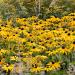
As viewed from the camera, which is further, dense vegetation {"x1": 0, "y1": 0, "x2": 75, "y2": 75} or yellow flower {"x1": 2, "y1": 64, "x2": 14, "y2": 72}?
dense vegetation {"x1": 0, "y1": 0, "x2": 75, "y2": 75}

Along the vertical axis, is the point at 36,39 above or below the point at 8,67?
above

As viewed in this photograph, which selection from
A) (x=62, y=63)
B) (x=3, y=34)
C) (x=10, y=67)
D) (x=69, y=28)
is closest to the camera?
(x=10, y=67)

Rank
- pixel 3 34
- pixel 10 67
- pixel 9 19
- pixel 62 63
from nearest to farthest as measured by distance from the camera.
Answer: pixel 10 67
pixel 62 63
pixel 3 34
pixel 9 19

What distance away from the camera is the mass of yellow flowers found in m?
7.67

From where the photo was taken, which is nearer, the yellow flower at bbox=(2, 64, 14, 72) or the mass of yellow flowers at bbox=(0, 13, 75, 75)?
the yellow flower at bbox=(2, 64, 14, 72)

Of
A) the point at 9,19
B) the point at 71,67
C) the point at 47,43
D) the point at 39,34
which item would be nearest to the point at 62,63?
the point at 71,67

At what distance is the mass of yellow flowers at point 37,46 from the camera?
7675 mm

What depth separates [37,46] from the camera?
29.6 feet

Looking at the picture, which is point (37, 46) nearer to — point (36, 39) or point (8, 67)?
point (36, 39)

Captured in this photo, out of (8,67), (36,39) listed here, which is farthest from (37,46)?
(8,67)

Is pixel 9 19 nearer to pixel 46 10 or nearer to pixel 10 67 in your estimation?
pixel 46 10

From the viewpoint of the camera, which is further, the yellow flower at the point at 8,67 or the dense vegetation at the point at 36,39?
the dense vegetation at the point at 36,39

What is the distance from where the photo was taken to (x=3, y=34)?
32.3 feet

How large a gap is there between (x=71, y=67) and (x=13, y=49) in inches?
80.8
